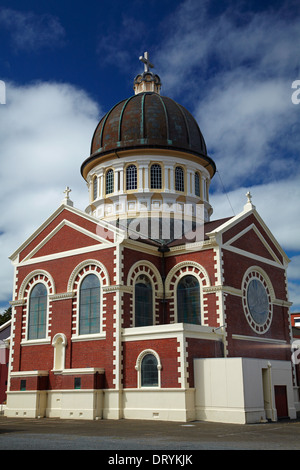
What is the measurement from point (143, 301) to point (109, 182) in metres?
12.4

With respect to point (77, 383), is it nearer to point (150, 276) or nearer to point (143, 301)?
point (143, 301)

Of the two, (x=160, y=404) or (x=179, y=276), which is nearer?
(x=160, y=404)

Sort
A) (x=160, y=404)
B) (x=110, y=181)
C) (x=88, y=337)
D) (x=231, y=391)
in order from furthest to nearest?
(x=110, y=181) < (x=88, y=337) < (x=160, y=404) < (x=231, y=391)

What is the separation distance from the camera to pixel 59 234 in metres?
34.1

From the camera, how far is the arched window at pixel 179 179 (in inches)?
1564

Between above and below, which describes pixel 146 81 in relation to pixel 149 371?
above

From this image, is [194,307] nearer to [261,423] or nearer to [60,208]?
[261,423]

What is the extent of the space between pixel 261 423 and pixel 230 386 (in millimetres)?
2246

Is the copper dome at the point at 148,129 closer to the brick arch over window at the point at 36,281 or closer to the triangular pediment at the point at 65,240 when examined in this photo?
the triangular pediment at the point at 65,240

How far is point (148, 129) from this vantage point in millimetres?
40344

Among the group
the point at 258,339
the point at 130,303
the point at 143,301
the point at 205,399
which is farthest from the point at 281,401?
the point at 130,303

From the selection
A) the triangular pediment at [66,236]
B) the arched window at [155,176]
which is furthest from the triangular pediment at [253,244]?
the arched window at [155,176]

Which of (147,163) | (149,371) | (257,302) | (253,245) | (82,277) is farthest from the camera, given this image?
(147,163)

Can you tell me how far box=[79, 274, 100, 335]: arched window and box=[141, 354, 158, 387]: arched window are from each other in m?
3.67
